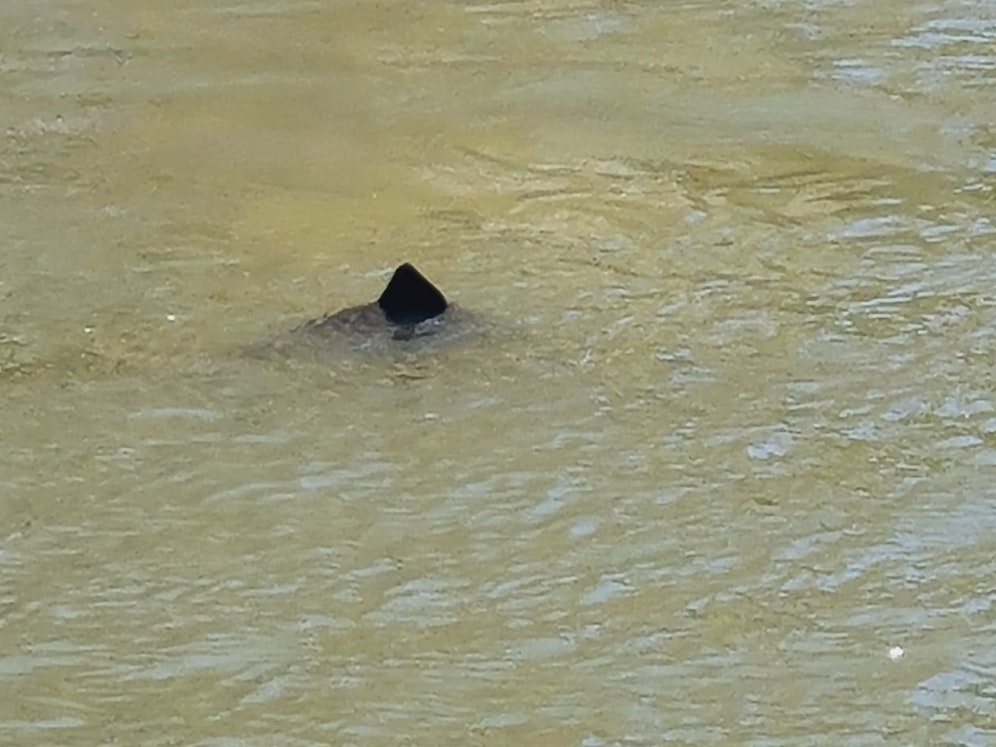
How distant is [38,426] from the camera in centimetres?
296

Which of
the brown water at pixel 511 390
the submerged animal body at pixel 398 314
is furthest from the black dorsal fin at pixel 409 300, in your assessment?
the brown water at pixel 511 390

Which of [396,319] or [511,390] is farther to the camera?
[396,319]

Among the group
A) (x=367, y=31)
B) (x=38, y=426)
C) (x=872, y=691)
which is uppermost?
(x=367, y=31)

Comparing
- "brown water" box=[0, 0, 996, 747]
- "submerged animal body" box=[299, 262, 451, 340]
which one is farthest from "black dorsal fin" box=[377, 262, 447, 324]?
"brown water" box=[0, 0, 996, 747]

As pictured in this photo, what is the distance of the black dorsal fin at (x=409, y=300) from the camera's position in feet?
10.5

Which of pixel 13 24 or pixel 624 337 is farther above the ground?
pixel 13 24

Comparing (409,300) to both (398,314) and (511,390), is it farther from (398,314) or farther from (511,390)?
(511,390)

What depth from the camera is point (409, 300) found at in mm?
3215

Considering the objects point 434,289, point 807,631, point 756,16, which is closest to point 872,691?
point 807,631

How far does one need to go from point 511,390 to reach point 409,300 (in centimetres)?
28

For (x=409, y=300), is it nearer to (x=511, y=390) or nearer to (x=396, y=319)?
(x=396, y=319)

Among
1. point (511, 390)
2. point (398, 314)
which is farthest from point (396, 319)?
point (511, 390)

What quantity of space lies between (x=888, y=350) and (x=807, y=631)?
762 millimetres

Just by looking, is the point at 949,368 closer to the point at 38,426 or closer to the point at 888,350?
the point at 888,350
